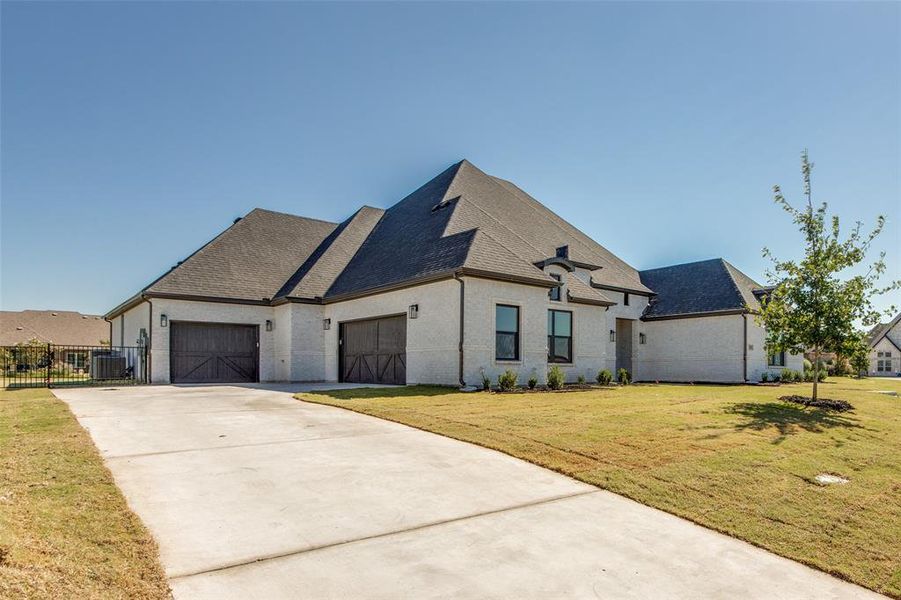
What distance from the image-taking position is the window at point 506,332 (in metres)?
15.8

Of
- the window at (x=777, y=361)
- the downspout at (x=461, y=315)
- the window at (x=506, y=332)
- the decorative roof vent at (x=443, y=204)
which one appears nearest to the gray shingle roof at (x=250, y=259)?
the decorative roof vent at (x=443, y=204)

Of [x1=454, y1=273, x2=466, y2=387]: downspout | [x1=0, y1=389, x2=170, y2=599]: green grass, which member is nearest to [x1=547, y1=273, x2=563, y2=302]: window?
[x1=454, y1=273, x2=466, y2=387]: downspout

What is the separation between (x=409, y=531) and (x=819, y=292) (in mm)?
12146

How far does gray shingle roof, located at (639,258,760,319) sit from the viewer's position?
78.1ft

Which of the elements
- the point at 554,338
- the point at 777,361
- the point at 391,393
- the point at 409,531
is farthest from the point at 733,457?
the point at 777,361

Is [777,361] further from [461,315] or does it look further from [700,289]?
[461,315]

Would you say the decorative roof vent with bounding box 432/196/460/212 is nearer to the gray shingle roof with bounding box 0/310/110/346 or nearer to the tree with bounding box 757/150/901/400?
the tree with bounding box 757/150/901/400

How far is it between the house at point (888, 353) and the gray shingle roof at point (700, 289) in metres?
39.7

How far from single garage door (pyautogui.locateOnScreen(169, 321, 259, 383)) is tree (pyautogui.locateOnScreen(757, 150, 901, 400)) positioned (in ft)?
60.9

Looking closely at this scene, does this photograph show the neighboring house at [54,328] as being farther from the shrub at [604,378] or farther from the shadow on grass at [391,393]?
the shrub at [604,378]

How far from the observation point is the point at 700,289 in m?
25.3

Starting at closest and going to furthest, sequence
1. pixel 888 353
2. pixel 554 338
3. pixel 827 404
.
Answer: pixel 827 404 → pixel 554 338 → pixel 888 353

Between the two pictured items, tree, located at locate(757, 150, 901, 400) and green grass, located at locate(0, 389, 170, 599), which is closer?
green grass, located at locate(0, 389, 170, 599)

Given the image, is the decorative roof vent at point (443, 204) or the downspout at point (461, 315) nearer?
the downspout at point (461, 315)
